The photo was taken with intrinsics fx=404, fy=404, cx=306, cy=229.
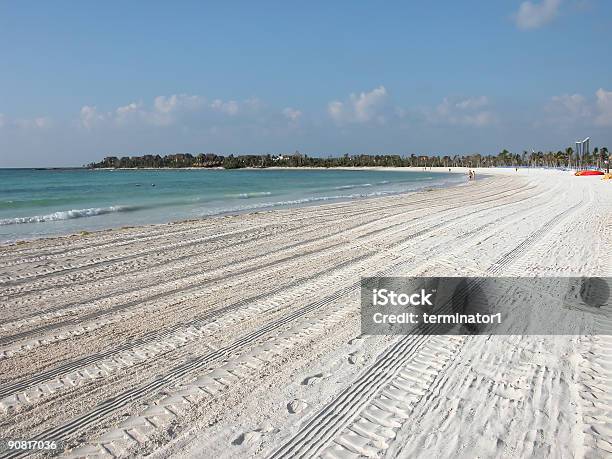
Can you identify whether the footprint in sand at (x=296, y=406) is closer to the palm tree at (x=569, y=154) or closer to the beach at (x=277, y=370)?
the beach at (x=277, y=370)

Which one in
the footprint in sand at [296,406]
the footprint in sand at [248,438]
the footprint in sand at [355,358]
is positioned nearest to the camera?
the footprint in sand at [248,438]

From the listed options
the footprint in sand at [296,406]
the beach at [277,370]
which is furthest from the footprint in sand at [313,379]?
the footprint in sand at [296,406]

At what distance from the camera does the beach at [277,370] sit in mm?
2818

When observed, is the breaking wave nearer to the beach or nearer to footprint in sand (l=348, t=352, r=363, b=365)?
the beach

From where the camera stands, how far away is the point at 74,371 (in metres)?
3.77

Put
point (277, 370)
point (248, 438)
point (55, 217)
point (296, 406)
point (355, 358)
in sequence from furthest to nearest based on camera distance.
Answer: point (55, 217)
point (355, 358)
point (277, 370)
point (296, 406)
point (248, 438)

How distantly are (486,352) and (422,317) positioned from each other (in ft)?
3.35

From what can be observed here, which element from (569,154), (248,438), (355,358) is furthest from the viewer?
(569,154)

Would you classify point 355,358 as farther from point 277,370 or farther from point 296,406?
point 296,406

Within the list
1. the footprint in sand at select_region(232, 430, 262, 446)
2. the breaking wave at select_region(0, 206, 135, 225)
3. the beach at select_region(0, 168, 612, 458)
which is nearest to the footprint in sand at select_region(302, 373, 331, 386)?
the beach at select_region(0, 168, 612, 458)

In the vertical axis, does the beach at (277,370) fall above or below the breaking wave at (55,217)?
above

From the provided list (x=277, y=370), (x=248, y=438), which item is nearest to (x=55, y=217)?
(x=277, y=370)

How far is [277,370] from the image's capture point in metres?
3.75

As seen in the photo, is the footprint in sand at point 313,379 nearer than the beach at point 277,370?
No
